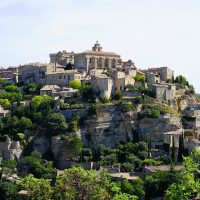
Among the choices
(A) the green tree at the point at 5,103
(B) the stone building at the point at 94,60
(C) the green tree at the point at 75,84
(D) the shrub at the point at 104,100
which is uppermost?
(B) the stone building at the point at 94,60

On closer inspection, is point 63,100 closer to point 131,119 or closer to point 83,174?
point 131,119

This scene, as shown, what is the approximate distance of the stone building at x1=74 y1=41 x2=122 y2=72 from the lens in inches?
3258

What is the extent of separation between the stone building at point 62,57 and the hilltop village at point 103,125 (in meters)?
8.71

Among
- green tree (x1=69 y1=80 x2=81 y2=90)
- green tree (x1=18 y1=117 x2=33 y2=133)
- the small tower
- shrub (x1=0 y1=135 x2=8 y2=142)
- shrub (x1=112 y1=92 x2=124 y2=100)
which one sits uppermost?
the small tower

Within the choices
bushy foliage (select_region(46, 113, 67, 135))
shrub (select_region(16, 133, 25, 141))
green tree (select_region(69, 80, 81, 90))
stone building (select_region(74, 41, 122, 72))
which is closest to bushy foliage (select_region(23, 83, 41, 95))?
green tree (select_region(69, 80, 81, 90))

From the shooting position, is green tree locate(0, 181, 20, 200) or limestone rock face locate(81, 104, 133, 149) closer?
green tree locate(0, 181, 20, 200)

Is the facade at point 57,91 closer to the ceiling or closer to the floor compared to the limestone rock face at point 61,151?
closer to the ceiling

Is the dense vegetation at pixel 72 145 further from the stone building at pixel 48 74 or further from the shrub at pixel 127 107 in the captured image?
the stone building at pixel 48 74

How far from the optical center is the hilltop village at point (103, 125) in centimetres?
6250

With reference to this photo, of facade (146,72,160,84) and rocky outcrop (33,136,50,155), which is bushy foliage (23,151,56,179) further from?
facade (146,72,160,84)

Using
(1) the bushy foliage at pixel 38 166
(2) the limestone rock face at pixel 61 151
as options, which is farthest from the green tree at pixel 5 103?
(1) the bushy foliage at pixel 38 166

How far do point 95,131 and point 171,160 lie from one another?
32.5ft

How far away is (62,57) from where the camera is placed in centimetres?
8919

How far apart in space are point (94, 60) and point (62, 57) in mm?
8191
